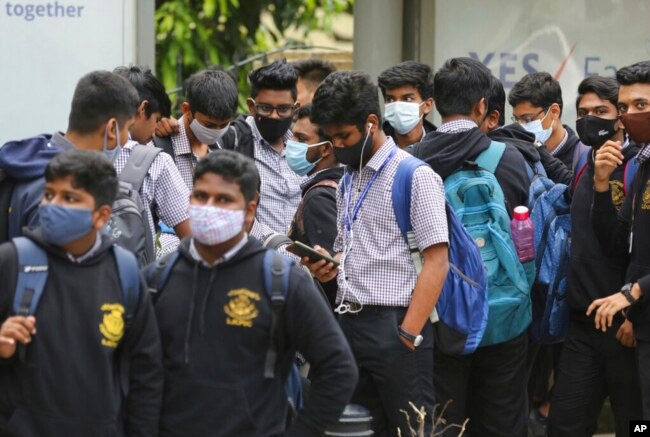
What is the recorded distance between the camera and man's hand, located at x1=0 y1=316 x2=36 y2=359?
12.7 ft

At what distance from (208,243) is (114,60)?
11.9 feet

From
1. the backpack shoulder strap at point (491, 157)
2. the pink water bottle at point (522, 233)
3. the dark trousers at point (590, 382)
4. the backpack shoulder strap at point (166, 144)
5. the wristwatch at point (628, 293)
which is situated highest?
the backpack shoulder strap at point (491, 157)

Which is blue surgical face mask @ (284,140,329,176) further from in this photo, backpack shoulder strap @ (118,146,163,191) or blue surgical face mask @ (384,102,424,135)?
backpack shoulder strap @ (118,146,163,191)

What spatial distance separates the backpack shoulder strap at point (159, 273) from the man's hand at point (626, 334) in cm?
256

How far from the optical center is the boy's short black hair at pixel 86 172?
13.4 feet

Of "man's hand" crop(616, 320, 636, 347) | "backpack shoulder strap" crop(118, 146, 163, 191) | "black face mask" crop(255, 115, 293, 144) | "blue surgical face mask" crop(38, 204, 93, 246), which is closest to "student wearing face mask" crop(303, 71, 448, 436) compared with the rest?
"backpack shoulder strap" crop(118, 146, 163, 191)

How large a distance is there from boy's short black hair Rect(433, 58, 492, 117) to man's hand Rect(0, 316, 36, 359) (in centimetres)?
271

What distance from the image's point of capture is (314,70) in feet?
27.5

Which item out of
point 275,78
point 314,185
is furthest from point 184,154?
point 314,185

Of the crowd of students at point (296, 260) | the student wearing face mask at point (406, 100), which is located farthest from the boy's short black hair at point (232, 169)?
the student wearing face mask at point (406, 100)

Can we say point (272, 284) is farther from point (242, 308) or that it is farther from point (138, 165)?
point (138, 165)

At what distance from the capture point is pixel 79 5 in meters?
7.42

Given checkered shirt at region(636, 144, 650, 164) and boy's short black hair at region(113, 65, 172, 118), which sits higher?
boy's short black hair at region(113, 65, 172, 118)

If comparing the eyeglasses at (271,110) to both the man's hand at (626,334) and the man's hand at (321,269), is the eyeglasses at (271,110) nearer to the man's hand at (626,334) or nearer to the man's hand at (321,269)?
the man's hand at (321,269)
